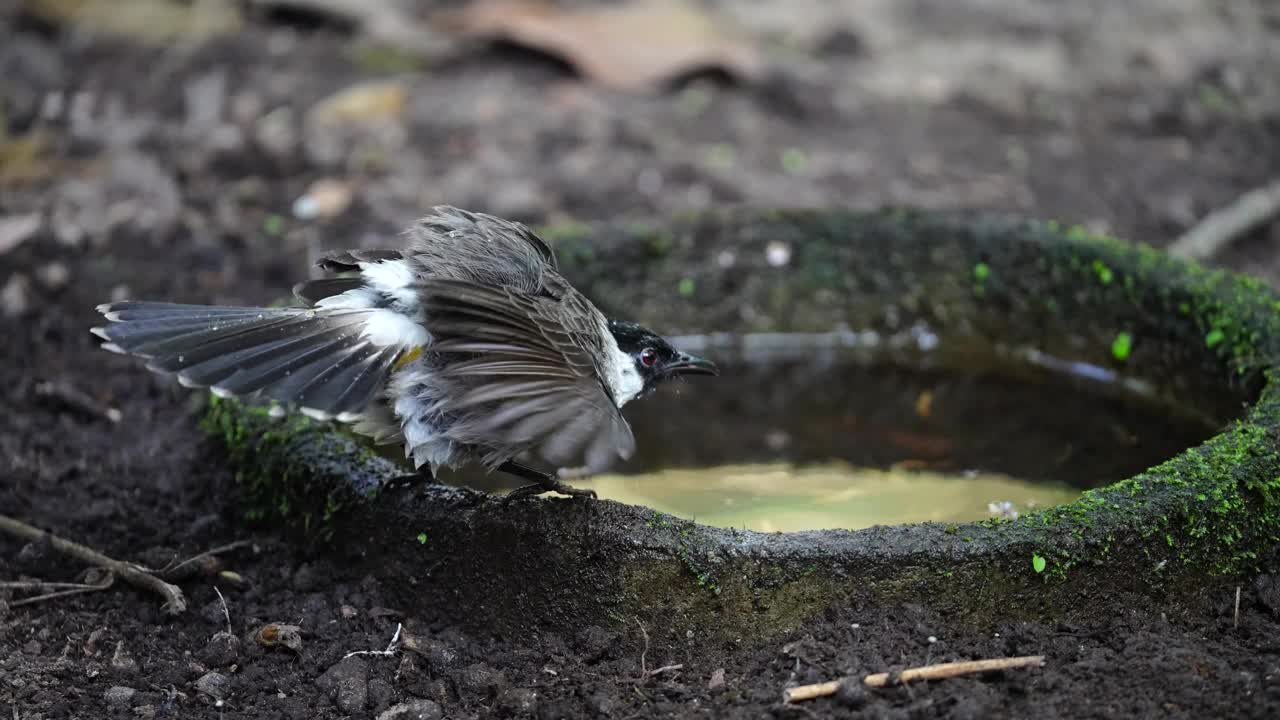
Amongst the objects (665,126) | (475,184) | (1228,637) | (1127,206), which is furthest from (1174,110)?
(1228,637)

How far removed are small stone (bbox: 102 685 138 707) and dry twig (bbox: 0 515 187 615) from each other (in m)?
0.33

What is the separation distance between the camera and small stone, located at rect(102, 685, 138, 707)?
3.18 metres

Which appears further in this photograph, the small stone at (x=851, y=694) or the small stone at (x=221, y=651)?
the small stone at (x=221, y=651)

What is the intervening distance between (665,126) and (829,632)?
479cm

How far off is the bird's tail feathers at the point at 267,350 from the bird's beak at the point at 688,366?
0.85 metres

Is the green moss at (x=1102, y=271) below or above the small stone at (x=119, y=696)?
above

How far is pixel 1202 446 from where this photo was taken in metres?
3.49

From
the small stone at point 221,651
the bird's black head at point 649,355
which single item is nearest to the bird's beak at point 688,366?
the bird's black head at point 649,355

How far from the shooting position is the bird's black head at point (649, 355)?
3865 millimetres

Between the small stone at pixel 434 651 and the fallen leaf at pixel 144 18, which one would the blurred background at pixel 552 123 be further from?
the small stone at pixel 434 651

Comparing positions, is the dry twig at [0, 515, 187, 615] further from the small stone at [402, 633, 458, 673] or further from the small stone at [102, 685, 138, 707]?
the small stone at [402, 633, 458, 673]

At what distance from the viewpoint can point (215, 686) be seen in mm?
3240

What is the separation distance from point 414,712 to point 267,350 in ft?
3.11

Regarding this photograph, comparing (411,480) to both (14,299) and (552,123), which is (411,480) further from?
(552,123)
